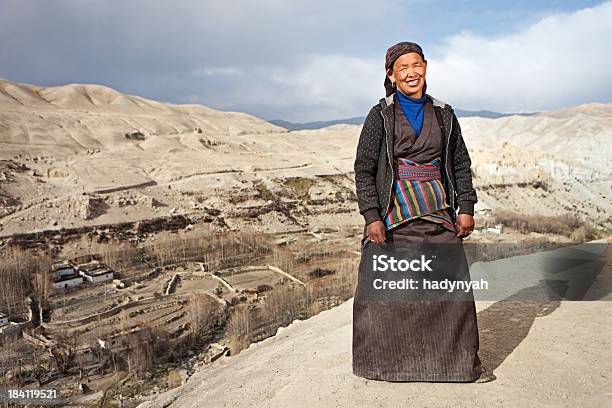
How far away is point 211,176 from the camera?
2336 cm

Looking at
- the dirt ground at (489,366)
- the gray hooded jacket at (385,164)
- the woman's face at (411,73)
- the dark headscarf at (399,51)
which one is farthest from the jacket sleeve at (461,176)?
the dirt ground at (489,366)

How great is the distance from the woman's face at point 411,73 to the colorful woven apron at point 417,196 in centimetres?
39

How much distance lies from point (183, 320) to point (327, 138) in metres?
45.2

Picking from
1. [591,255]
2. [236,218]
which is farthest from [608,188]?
[591,255]

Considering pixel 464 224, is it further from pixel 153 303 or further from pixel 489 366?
pixel 153 303

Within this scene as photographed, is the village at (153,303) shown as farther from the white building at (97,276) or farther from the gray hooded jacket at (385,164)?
the gray hooded jacket at (385,164)

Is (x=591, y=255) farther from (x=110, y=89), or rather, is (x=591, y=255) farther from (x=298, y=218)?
(x=110, y=89)

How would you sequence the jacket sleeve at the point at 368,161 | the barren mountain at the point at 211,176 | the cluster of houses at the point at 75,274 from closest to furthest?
the jacket sleeve at the point at 368,161 → the cluster of houses at the point at 75,274 → the barren mountain at the point at 211,176

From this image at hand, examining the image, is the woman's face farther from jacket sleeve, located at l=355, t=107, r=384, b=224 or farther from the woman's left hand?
the woman's left hand

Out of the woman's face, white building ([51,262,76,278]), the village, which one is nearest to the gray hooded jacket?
the woman's face

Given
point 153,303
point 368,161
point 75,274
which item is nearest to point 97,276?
point 75,274

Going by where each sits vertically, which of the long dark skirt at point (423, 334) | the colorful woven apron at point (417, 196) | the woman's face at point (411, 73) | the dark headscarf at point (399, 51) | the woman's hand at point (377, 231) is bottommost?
the long dark skirt at point (423, 334)

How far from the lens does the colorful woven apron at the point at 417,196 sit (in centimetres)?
256

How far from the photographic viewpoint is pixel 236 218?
19016 millimetres
